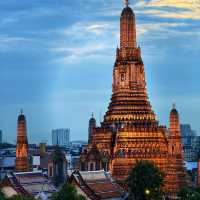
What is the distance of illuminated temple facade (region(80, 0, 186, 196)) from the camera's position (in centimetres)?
7812

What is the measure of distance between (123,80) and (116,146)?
7858 mm

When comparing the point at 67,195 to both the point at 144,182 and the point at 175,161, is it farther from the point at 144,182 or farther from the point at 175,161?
the point at 175,161

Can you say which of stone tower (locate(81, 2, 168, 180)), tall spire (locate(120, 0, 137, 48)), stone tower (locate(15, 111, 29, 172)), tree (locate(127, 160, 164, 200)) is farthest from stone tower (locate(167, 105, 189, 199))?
tree (locate(127, 160, 164, 200))

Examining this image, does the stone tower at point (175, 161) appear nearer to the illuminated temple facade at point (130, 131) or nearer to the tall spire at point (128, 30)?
the illuminated temple facade at point (130, 131)

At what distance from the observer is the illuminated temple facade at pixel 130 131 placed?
78125mm

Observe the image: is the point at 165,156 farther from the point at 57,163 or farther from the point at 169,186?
the point at 57,163

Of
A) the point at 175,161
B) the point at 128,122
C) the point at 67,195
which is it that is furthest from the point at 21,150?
the point at 67,195

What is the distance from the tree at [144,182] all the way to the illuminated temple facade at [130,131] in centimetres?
1807

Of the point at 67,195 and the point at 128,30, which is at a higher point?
the point at 128,30

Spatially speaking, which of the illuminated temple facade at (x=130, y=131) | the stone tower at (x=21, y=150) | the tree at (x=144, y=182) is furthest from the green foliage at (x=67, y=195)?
the stone tower at (x=21, y=150)

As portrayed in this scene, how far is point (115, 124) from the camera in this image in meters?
81.2

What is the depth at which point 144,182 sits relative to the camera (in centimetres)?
5809

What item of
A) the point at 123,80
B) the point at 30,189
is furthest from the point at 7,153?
the point at 30,189

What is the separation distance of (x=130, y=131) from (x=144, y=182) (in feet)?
70.1
